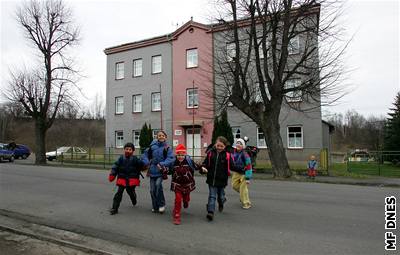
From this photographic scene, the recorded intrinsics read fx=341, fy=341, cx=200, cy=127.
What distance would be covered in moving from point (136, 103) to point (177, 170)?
27368 mm

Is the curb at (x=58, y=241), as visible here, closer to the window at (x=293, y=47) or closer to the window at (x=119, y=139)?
the window at (x=293, y=47)

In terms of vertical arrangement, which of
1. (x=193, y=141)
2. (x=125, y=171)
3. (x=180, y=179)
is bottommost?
(x=180, y=179)

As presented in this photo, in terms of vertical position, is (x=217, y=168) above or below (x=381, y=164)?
above

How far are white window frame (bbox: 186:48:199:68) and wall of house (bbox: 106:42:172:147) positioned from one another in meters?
1.87

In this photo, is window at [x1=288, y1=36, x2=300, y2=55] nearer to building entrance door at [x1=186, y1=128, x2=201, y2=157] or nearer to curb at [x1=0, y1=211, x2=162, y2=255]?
building entrance door at [x1=186, y1=128, x2=201, y2=157]

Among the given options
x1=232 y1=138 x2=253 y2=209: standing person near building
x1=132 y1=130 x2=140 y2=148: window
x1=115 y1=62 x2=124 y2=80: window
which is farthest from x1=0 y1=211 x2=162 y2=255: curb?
x1=115 y1=62 x2=124 y2=80: window

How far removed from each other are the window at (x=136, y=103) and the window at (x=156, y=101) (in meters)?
1.59

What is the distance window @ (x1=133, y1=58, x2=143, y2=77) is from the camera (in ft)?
110

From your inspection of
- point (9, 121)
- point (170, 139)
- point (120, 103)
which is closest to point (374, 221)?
point (170, 139)

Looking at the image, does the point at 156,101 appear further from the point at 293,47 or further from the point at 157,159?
the point at 157,159

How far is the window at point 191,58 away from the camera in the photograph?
1194 inches

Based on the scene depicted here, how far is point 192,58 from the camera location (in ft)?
100

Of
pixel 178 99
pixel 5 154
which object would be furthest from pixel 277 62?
pixel 5 154

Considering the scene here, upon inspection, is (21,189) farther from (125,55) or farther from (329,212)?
(125,55)
